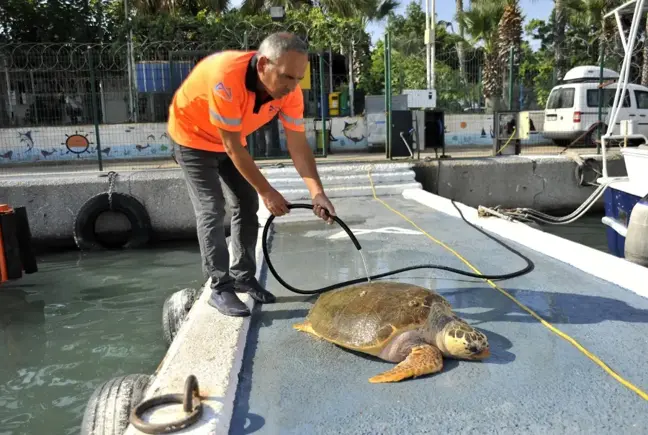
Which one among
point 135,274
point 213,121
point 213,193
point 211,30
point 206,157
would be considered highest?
point 211,30

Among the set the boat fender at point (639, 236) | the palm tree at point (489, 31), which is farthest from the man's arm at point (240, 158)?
the palm tree at point (489, 31)

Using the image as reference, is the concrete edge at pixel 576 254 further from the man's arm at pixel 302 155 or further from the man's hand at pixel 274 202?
the man's hand at pixel 274 202

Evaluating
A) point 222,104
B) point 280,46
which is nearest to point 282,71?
point 280,46

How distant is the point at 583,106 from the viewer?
1498 cm

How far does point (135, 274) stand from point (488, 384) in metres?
5.97

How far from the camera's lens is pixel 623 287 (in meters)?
3.79

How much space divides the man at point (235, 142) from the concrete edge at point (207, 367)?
0.17 meters

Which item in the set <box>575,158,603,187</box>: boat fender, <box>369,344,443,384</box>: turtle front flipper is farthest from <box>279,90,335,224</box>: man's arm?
<box>575,158,603,187</box>: boat fender

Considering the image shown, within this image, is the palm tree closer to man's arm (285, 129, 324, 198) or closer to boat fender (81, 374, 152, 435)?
man's arm (285, 129, 324, 198)

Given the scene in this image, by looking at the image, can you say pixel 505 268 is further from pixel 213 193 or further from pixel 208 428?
pixel 208 428

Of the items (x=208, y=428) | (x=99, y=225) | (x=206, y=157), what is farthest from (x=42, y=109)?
(x=208, y=428)

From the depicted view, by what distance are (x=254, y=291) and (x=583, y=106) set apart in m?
14.2

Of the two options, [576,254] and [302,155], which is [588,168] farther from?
[302,155]

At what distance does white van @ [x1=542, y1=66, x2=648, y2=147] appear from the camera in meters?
14.9
